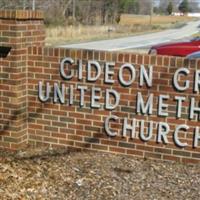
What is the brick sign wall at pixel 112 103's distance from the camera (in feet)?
20.0

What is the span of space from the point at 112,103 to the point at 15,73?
1.25 m

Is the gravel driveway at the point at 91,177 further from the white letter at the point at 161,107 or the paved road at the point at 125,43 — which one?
the paved road at the point at 125,43

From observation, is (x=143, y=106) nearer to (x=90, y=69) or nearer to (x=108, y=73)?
(x=108, y=73)

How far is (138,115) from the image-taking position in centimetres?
629

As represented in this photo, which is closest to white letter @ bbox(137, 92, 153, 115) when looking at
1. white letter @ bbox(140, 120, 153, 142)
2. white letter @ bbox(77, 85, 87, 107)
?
white letter @ bbox(140, 120, 153, 142)

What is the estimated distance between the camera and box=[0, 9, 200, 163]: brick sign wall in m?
6.09

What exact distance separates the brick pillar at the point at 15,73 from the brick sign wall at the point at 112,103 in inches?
1.1

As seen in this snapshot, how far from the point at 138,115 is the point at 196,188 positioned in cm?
127

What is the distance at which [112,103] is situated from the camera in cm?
641

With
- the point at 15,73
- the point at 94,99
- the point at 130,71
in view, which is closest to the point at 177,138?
the point at 130,71

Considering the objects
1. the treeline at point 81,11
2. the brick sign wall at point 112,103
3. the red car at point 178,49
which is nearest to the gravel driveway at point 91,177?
the brick sign wall at point 112,103

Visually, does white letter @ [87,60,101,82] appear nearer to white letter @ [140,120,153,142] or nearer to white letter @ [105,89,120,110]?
white letter @ [105,89,120,110]

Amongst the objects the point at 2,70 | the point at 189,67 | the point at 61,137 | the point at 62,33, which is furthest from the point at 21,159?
the point at 62,33

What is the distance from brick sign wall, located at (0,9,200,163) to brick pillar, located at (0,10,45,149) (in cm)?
3
